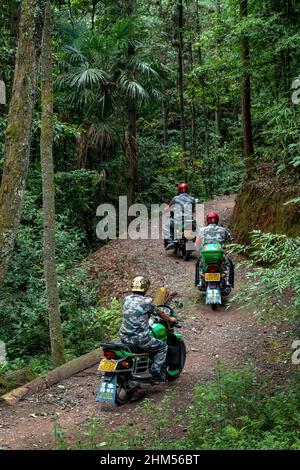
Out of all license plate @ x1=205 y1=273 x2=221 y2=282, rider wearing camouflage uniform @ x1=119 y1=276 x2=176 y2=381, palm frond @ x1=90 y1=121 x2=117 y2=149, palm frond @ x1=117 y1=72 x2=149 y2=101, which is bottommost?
rider wearing camouflage uniform @ x1=119 y1=276 x2=176 y2=381

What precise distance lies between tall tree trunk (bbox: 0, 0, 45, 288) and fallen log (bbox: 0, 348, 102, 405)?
1754mm

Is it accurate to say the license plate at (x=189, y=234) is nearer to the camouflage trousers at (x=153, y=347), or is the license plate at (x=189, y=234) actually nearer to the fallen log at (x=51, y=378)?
the fallen log at (x=51, y=378)

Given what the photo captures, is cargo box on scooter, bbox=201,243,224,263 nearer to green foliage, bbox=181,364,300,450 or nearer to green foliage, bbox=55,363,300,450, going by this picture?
green foliage, bbox=181,364,300,450

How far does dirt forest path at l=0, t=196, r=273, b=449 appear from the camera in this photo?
6.97 meters

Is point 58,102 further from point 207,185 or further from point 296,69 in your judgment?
point 207,185

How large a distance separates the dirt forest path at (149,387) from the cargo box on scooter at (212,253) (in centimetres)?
114

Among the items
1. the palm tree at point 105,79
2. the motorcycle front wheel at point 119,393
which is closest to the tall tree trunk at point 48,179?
the motorcycle front wheel at point 119,393

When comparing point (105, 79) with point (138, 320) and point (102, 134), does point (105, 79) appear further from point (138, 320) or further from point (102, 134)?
point (138, 320)

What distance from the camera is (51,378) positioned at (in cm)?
848

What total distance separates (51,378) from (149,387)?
1541 millimetres

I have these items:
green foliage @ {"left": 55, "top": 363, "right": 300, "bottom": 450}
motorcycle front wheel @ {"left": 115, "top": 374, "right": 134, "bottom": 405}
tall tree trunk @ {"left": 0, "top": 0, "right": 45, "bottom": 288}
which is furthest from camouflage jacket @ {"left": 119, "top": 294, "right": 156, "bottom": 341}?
tall tree trunk @ {"left": 0, "top": 0, "right": 45, "bottom": 288}

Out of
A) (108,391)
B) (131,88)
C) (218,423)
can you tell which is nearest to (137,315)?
(108,391)

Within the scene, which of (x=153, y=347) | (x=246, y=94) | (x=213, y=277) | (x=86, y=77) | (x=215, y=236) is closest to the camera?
(x=153, y=347)
